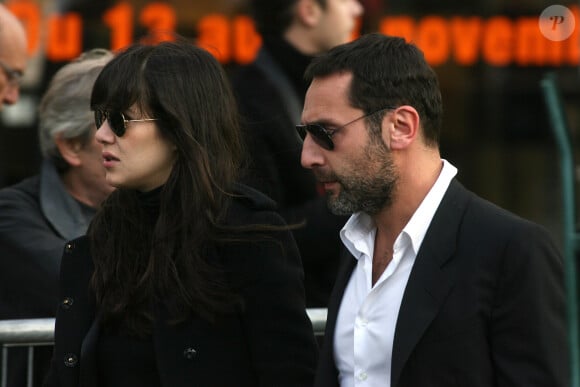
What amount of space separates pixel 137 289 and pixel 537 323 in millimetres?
1190

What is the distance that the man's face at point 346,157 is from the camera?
124 inches

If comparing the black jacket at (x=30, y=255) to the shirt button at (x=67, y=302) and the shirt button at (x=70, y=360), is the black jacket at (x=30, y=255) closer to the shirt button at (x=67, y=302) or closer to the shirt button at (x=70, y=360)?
the shirt button at (x=67, y=302)

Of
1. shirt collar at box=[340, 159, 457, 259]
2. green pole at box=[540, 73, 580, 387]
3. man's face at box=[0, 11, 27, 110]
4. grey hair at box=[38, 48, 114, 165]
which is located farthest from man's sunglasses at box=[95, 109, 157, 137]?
man's face at box=[0, 11, 27, 110]

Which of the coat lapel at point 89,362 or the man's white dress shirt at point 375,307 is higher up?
the man's white dress shirt at point 375,307

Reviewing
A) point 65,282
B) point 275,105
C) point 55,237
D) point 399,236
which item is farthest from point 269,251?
point 275,105

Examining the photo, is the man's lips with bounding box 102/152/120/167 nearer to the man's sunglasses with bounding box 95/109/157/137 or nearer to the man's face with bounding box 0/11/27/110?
the man's sunglasses with bounding box 95/109/157/137

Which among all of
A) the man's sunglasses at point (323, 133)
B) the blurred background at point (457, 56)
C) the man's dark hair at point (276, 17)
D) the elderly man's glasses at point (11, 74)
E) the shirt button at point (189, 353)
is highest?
the man's sunglasses at point (323, 133)

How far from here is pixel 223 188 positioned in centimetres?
335

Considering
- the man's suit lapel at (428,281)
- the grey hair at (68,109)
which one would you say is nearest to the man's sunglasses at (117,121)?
the man's suit lapel at (428,281)

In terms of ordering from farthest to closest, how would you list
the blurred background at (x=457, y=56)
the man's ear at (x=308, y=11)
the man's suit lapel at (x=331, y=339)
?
the blurred background at (x=457, y=56) < the man's ear at (x=308, y=11) < the man's suit lapel at (x=331, y=339)

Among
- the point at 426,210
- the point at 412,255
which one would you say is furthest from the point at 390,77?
the point at 412,255

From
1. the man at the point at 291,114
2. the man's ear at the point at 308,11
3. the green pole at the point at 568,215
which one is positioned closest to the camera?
the green pole at the point at 568,215

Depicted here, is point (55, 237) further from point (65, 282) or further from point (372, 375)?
point (372, 375)

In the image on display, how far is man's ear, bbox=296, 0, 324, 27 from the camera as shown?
512 cm
